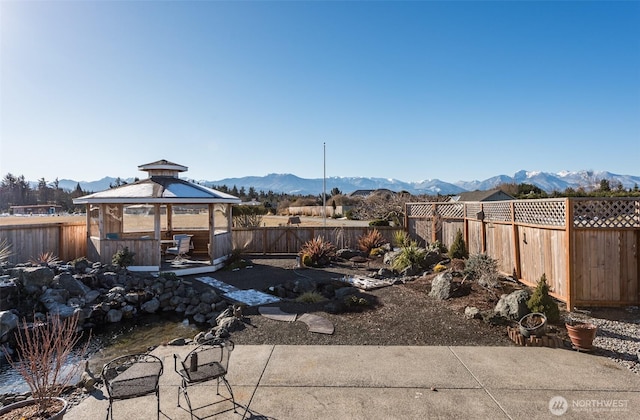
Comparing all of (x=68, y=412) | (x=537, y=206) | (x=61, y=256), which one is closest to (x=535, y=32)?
(x=537, y=206)

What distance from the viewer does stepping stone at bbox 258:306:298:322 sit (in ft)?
22.2

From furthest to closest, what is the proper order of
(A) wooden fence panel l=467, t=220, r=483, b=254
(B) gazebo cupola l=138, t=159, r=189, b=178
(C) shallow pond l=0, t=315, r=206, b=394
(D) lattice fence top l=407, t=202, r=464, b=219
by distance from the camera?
(B) gazebo cupola l=138, t=159, r=189, b=178 → (D) lattice fence top l=407, t=202, r=464, b=219 → (A) wooden fence panel l=467, t=220, r=483, b=254 → (C) shallow pond l=0, t=315, r=206, b=394

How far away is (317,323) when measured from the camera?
254 inches

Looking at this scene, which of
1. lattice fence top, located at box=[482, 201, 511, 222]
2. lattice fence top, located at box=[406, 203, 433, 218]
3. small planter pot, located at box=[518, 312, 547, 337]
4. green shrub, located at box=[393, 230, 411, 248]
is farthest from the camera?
lattice fence top, located at box=[406, 203, 433, 218]

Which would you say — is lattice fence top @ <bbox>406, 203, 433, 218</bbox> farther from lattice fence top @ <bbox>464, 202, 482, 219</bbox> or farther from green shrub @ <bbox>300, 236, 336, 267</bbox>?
green shrub @ <bbox>300, 236, 336, 267</bbox>

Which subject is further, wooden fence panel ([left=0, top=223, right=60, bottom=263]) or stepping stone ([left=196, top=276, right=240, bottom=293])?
wooden fence panel ([left=0, top=223, right=60, bottom=263])

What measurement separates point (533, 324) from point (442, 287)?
7.41 feet

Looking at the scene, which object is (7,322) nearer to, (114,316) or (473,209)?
(114,316)

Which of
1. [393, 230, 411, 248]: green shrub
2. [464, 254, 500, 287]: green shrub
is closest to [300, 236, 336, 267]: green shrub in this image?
[393, 230, 411, 248]: green shrub

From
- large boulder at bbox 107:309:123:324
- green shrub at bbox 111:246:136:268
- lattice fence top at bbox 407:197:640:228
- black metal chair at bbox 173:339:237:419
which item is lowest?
large boulder at bbox 107:309:123:324

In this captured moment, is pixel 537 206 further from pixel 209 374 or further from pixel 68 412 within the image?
pixel 68 412

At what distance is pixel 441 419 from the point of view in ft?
11.1

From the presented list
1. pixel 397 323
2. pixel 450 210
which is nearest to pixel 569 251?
pixel 397 323

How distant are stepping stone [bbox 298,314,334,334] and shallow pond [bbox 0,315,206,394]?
2.35 m
